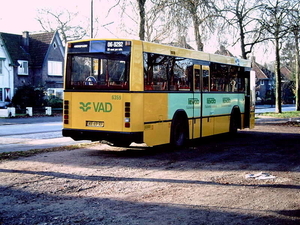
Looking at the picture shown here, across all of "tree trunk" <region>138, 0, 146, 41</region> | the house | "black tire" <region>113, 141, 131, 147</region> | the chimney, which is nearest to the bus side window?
"black tire" <region>113, 141, 131, 147</region>

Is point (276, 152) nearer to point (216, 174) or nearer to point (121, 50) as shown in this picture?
point (216, 174)

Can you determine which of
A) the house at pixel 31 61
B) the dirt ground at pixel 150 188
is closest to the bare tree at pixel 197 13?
the dirt ground at pixel 150 188

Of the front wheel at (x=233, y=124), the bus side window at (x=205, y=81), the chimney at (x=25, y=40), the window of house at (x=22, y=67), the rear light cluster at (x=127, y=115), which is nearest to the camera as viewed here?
the rear light cluster at (x=127, y=115)

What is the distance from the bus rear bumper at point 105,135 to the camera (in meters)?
11.7

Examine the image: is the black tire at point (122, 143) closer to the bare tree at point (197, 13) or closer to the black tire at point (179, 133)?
the black tire at point (179, 133)

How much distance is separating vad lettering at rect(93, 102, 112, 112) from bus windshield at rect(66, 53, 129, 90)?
1.38ft

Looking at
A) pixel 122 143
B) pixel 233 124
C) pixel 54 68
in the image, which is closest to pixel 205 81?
pixel 233 124

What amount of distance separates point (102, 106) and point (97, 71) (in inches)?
39.6

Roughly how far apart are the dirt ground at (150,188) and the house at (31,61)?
125ft

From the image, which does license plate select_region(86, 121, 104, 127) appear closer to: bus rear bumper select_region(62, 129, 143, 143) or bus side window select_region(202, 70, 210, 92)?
bus rear bumper select_region(62, 129, 143, 143)

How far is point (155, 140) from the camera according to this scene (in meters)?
12.6

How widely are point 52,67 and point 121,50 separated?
A: 4530 cm

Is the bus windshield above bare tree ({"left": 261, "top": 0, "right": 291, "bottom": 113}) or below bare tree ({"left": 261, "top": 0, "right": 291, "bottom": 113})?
below

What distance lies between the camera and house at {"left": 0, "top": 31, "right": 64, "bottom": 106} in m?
48.1
